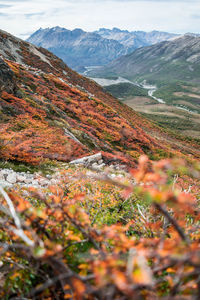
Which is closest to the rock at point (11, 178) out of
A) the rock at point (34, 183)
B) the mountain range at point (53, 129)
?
the rock at point (34, 183)

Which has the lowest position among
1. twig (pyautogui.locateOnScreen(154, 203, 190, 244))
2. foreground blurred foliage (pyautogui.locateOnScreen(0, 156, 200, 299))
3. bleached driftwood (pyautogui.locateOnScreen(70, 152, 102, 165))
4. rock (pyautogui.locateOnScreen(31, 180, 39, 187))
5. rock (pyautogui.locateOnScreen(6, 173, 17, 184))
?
bleached driftwood (pyautogui.locateOnScreen(70, 152, 102, 165))

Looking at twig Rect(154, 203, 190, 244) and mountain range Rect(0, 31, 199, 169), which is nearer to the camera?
twig Rect(154, 203, 190, 244)

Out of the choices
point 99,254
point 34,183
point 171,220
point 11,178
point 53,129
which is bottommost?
point 34,183

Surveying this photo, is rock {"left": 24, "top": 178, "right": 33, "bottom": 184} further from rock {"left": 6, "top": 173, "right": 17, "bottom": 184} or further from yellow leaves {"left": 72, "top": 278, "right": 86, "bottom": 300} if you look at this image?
yellow leaves {"left": 72, "top": 278, "right": 86, "bottom": 300}

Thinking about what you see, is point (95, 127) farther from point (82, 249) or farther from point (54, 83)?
point (82, 249)

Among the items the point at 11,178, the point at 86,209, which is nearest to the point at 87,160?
the point at 11,178

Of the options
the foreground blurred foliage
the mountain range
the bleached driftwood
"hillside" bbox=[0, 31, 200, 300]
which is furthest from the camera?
the bleached driftwood

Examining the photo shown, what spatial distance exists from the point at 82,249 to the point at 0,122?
13070 millimetres

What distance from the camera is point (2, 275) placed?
3.16 m

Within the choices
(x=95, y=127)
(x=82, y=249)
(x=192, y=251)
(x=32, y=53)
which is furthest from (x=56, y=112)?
(x=32, y=53)

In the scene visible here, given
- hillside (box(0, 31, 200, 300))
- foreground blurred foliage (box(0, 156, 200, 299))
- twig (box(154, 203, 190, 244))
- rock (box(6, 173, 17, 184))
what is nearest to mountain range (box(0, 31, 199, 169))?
hillside (box(0, 31, 200, 300))

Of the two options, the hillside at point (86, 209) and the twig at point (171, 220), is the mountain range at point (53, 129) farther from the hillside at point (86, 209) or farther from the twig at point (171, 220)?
the twig at point (171, 220)

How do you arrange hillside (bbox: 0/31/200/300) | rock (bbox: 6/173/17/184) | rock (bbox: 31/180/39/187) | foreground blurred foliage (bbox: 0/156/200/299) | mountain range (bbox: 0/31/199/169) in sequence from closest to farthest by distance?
foreground blurred foliage (bbox: 0/156/200/299) < hillside (bbox: 0/31/200/300) < rock (bbox: 6/173/17/184) < rock (bbox: 31/180/39/187) < mountain range (bbox: 0/31/199/169)

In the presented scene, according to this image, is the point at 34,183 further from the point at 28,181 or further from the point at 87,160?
the point at 87,160
